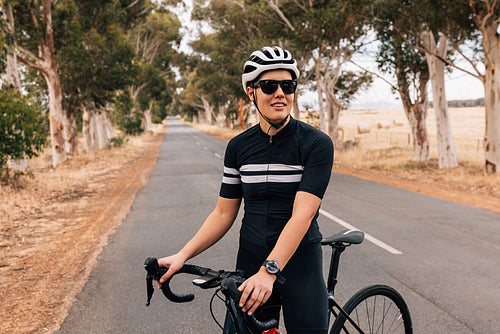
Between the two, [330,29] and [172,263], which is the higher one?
[330,29]

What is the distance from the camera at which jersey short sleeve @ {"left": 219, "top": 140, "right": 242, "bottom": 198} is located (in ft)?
6.77

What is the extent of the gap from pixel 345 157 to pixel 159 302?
17957mm

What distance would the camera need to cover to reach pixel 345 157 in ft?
69.2

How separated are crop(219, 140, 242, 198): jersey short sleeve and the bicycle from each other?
479 mm

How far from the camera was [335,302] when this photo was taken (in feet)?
7.52

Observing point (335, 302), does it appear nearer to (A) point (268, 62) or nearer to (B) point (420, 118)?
(A) point (268, 62)

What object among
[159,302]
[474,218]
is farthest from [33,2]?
[474,218]

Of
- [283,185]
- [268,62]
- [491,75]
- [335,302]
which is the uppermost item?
[491,75]

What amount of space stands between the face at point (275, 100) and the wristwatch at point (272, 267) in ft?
2.21

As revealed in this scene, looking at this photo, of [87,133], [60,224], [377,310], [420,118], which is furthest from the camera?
[87,133]

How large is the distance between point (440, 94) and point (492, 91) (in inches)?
98.0

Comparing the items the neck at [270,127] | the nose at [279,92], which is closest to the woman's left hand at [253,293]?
the neck at [270,127]

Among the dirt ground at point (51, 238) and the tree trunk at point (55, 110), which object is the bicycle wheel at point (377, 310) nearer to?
the dirt ground at point (51, 238)

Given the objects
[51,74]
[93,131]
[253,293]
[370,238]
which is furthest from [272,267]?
[93,131]
